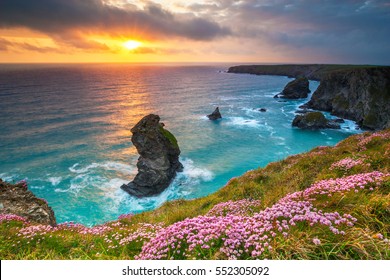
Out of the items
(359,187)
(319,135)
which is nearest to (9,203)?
(359,187)

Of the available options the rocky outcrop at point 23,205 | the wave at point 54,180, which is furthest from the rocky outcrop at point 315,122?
the rocky outcrop at point 23,205

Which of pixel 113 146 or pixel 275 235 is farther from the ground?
pixel 275 235

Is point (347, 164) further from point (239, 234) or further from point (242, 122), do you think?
point (242, 122)

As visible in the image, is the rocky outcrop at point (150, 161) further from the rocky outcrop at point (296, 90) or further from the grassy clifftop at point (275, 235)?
the rocky outcrop at point (296, 90)

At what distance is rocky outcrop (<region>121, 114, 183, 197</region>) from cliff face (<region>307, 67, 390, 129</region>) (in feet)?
199

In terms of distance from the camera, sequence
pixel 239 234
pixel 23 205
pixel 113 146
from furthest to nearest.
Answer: pixel 113 146
pixel 23 205
pixel 239 234

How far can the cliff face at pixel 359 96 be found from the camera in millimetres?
67438

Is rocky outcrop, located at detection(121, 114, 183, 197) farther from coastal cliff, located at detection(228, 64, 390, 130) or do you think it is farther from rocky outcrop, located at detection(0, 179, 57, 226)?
coastal cliff, located at detection(228, 64, 390, 130)

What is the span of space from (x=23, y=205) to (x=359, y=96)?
92173 mm

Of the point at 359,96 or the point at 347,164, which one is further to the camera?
the point at 359,96

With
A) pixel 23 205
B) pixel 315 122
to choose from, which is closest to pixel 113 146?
pixel 23 205

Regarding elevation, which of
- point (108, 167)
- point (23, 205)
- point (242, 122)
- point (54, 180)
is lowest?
point (54, 180)

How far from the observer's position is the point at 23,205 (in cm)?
1145

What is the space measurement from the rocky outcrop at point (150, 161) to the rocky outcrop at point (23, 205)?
22271 millimetres
